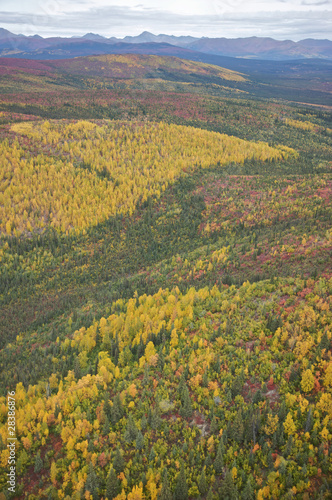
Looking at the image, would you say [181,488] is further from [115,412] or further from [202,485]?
[115,412]

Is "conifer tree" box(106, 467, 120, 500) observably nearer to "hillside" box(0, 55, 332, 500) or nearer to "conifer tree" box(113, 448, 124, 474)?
"hillside" box(0, 55, 332, 500)

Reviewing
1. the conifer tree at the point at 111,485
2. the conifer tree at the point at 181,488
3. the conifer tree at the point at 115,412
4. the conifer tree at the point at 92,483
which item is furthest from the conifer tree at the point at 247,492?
the conifer tree at the point at 115,412

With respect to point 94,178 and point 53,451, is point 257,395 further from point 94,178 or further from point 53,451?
point 94,178

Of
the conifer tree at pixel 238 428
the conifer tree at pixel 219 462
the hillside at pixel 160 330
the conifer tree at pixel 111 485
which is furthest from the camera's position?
the conifer tree at pixel 238 428

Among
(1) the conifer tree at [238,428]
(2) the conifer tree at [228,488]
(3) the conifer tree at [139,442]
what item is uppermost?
(1) the conifer tree at [238,428]

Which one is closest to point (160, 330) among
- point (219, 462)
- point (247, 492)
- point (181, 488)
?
point (219, 462)

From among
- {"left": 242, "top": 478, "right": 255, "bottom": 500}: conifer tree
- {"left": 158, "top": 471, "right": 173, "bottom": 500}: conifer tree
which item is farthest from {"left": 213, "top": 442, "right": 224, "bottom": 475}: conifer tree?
{"left": 158, "top": 471, "right": 173, "bottom": 500}: conifer tree

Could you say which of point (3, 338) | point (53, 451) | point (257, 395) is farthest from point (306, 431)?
point (3, 338)

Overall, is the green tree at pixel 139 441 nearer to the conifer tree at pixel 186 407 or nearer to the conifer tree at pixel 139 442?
the conifer tree at pixel 139 442
